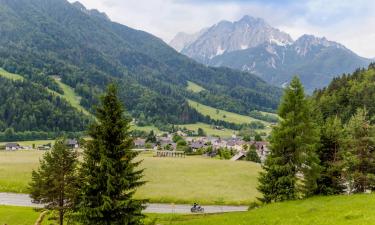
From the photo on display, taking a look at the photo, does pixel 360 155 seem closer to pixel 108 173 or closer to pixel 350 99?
pixel 108 173

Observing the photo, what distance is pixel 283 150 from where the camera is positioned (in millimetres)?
46719

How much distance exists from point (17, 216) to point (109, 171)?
33.0m

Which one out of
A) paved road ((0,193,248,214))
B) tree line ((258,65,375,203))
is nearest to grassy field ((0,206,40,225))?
paved road ((0,193,248,214))

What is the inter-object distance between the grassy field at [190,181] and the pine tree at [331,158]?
96.4 ft

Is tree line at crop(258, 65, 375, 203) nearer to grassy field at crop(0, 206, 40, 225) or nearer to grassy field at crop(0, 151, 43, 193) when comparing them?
grassy field at crop(0, 206, 40, 225)

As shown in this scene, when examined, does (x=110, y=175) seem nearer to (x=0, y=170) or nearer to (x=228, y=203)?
(x=228, y=203)

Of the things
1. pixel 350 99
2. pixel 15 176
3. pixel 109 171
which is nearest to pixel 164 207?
pixel 109 171

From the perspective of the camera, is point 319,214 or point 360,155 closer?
point 319,214

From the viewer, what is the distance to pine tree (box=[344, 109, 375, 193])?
42594mm

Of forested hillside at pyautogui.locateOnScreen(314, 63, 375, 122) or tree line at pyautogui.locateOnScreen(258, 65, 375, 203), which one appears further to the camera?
forested hillside at pyautogui.locateOnScreen(314, 63, 375, 122)

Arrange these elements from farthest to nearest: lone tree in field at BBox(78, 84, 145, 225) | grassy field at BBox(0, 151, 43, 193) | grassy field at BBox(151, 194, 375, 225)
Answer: grassy field at BBox(0, 151, 43, 193) < lone tree in field at BBox(78, 84, 145, 225) < grassy field at BBox(151, 194, 375, 225)

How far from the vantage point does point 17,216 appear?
5616 centimetres

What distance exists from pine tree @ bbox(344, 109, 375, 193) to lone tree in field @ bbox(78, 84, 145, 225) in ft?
81.3

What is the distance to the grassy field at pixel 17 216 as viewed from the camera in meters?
53.2
